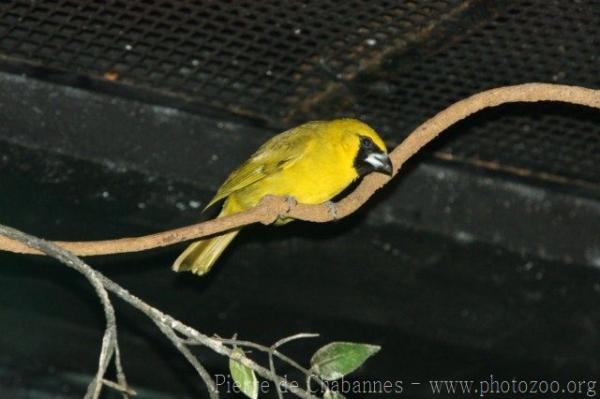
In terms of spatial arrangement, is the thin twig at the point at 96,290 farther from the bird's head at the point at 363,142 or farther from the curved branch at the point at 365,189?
the bird's head at the point at 363,142

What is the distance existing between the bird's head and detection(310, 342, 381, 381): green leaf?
159 cm

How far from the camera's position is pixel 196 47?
13.6 ft

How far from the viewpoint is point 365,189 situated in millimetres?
3545

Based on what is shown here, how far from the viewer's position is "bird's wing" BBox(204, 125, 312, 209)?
14.8 feet

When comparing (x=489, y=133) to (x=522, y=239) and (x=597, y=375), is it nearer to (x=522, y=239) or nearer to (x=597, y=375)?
(x=522, y=239)

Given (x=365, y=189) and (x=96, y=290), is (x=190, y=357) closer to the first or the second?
(x=96, y=290)

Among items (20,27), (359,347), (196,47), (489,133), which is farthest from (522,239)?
(20,27)

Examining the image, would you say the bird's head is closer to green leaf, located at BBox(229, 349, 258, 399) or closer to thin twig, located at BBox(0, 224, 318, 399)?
green leaf, located at BBox(229, 349, 258, 399)

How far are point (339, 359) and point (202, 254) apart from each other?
1745 millimetres

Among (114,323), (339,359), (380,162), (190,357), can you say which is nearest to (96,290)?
(114,323)

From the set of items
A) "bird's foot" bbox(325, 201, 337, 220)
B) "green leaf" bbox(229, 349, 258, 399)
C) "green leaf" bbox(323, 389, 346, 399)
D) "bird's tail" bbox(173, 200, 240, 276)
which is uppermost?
"green leaf" bbox(229, 349, 258, 399)

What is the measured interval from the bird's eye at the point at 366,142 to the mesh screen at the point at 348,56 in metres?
0.12

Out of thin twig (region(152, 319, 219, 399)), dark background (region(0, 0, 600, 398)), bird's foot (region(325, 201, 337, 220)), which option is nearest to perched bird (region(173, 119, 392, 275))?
dark background (region(0, 0, 600, 398))

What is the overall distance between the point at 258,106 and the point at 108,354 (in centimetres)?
210
